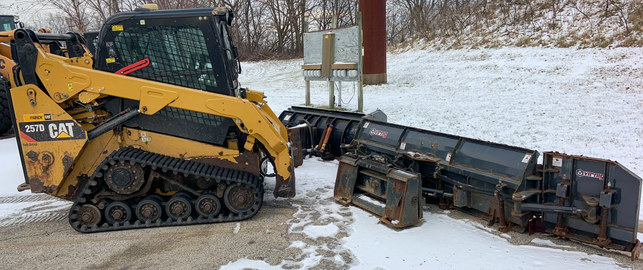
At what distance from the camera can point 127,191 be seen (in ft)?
15.6

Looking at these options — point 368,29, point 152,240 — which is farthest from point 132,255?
point 368,29

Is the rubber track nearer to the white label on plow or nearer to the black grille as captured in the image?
the black grille

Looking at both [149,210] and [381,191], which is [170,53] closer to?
[149,210]

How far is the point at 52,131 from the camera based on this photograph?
468 cm

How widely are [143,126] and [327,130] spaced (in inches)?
139

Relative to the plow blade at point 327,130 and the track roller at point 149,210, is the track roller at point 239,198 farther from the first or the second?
the plow blade at point 327,130

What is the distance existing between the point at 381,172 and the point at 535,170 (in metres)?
1.76

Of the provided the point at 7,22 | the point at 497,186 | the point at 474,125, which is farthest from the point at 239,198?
the point at 7,22

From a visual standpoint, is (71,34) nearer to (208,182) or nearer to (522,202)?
(208,182)

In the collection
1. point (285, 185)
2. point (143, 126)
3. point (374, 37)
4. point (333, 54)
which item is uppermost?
point (374, 37)

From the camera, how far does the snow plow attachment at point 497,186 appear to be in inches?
160

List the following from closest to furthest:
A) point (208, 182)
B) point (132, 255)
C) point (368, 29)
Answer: point (132, 255)
point (208, 182)
point (368, 29)

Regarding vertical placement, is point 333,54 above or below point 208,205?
above

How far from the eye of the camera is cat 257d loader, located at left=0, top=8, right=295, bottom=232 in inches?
184
